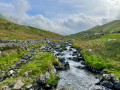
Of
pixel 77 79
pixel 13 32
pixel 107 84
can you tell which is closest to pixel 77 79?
pixel 77 79

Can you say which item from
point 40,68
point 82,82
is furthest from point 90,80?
point 40,68

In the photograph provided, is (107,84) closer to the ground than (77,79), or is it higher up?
higher up

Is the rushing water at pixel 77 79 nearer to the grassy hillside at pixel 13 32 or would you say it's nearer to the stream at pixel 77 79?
the stream at pixel 77 79

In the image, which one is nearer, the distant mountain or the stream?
the stream

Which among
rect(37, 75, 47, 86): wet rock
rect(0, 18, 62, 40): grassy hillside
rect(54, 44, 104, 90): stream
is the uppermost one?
rect(0, 18, 62, 40): grassy hillside

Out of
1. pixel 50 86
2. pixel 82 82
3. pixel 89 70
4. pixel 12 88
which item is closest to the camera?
pixel 12 88

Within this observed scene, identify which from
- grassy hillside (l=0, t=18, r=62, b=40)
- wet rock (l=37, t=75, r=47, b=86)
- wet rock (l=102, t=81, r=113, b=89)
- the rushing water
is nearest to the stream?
the rushing water

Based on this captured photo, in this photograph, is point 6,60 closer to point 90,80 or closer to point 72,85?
point 72,85

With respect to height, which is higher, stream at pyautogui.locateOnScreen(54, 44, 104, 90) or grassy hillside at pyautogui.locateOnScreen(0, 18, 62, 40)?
grassy hillside at pyautogui.locateOnScreen(0, 18, 62, 40)

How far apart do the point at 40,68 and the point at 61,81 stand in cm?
741

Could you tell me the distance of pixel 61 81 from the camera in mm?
32531

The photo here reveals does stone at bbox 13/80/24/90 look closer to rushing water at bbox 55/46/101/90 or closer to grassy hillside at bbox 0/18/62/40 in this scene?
rushing water at bbox 55/46/101/90

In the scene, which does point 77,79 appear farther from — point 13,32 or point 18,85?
point 13,32

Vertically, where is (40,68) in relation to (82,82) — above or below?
above
